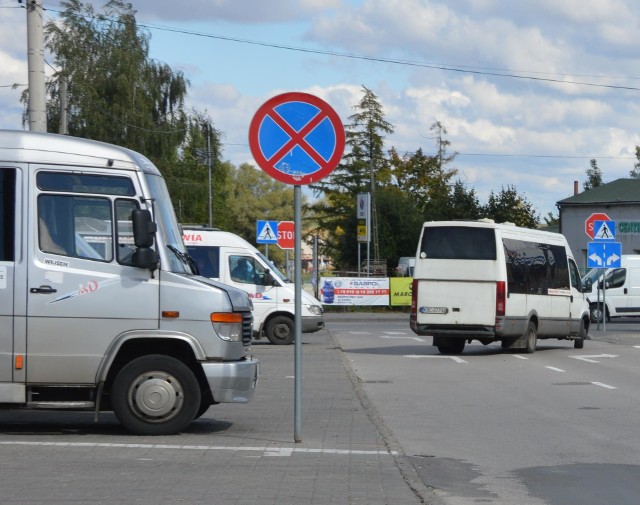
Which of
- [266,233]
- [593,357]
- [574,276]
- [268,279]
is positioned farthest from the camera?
[266,233]

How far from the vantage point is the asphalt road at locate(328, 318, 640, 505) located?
8.68m

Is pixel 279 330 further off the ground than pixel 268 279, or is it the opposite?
pixel 268 279

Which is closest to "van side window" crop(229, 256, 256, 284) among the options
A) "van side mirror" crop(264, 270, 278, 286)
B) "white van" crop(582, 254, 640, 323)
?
"van side mirror" crop(264, 270, 278, 286)

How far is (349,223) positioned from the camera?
278 ft

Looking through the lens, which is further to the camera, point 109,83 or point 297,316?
point 109,83

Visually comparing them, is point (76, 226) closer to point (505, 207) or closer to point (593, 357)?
point (593, 357)

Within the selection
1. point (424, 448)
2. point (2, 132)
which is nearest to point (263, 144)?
point (2, 132)

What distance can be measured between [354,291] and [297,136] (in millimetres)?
41397

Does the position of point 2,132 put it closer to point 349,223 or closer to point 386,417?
point 386,417

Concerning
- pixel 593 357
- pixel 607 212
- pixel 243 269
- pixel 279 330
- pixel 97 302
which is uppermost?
pixel 607 212

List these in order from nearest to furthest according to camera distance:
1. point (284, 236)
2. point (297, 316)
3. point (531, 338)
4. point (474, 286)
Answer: point (297, 316)
point (474, 286)
point (531, 338)
point (284, 236)

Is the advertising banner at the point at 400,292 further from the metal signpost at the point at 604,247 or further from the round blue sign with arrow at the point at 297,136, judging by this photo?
the round blue sign with arrow at the point at 297,136

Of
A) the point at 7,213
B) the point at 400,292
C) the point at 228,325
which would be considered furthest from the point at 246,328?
the point at 400,292

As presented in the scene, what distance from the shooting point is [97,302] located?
405 inches
